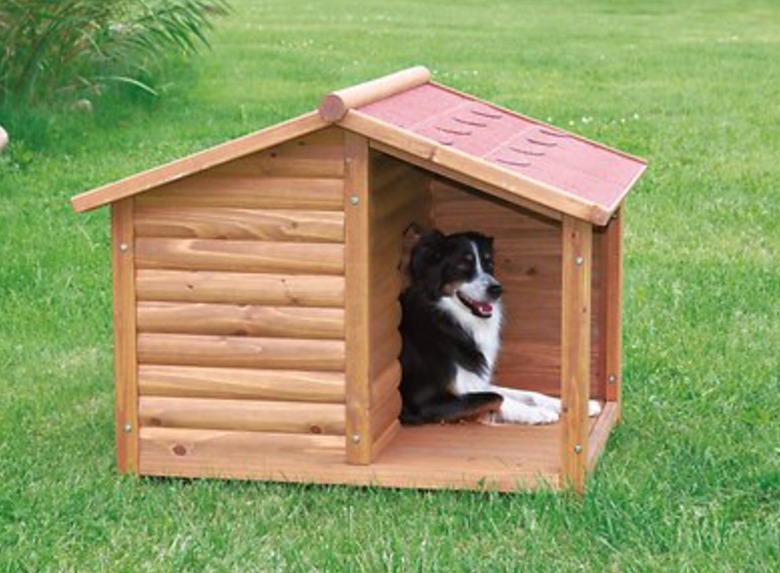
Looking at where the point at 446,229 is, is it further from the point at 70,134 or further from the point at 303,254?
the point at 70,134

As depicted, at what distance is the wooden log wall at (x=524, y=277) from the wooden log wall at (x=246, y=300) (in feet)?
4.04

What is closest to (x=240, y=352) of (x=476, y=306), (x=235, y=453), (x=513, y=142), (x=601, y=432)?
(x=235, y=453)

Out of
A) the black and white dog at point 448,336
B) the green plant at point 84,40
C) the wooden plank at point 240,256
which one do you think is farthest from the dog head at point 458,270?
the green plant at point 84,40

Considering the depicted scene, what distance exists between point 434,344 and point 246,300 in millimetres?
891

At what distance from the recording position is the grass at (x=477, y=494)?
4.70 meters

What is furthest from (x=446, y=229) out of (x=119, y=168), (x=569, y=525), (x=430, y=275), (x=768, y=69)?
(x=768, y=69)

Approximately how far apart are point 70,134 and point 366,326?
712cm

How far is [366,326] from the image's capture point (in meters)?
5.27

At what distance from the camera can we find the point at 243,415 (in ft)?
17.7

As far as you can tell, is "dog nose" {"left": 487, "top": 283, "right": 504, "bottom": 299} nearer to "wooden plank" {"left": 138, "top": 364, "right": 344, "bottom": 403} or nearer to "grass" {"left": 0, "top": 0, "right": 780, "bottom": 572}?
"grass" {"left": 0, "top": 0, "right": 780, "bottom": 572}

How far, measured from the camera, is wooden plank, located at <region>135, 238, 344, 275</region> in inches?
208

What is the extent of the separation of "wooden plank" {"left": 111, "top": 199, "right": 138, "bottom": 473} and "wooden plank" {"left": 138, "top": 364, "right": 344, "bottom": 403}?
0.16ft

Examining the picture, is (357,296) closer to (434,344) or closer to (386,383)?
(386,383)

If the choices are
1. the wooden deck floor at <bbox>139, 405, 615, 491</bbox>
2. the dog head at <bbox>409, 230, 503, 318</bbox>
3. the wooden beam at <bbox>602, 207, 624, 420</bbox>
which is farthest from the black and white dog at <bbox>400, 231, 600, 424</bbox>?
the wooden deck floor at <bbox>139, 405, 615, 491</bbox>
